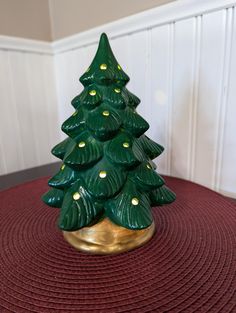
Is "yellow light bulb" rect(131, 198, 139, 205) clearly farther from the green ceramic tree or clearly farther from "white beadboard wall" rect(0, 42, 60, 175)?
"white beadboard wall" rect(0, 42, 60, 175)

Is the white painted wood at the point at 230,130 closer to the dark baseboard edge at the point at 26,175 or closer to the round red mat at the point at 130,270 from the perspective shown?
the round red mat at the point at 130,270

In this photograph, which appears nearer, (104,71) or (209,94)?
(104,71)

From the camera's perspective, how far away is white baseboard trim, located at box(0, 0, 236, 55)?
589mm

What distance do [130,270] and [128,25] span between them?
0.65 m

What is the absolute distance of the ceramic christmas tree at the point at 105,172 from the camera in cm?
33

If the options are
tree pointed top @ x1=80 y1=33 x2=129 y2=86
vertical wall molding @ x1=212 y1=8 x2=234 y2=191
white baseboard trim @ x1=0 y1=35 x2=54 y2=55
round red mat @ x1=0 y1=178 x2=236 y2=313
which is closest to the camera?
round red mat @ x1=0 y1=178 x2=236 y2=313

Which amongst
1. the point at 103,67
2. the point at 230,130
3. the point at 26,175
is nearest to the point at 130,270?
the point at 103,67

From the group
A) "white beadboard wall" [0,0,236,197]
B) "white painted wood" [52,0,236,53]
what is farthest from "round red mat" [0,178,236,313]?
"white painted wood" [52,0,236,53]

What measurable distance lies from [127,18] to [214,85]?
0.31m

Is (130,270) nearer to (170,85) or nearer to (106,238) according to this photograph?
(106,238)

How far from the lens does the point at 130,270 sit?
0.32 m

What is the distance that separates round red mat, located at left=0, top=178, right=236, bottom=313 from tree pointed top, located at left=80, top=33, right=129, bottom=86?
245 mm

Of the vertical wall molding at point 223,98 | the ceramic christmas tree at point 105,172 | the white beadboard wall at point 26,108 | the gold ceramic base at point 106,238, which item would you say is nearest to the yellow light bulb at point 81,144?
the ceramic christmas tree at point 105,172

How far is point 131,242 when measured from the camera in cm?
36
